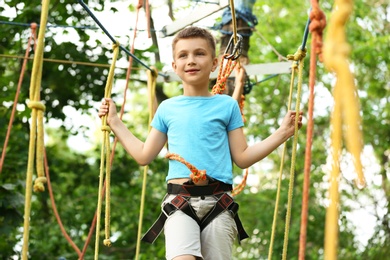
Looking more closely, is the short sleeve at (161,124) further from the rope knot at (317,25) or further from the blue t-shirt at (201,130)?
the rope knot at (317,25)

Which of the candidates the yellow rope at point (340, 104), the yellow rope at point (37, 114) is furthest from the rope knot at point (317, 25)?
the yellow rope at point (37, 114)

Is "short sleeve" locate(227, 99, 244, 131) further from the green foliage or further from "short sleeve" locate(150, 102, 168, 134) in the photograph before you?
the green foliage

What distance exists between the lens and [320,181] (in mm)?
8734

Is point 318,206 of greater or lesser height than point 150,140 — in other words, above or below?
below

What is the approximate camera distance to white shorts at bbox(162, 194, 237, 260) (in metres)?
2.22

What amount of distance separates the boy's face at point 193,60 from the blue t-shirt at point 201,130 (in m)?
0.09


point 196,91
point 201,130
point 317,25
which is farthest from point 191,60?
point 317,25

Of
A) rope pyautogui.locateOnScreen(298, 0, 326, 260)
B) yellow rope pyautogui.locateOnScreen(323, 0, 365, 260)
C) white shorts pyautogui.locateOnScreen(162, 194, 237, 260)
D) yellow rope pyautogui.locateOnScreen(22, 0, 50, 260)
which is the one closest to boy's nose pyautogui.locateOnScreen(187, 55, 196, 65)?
white shorts pyautogui.locateOnScreen(162, 194, 237, 260)

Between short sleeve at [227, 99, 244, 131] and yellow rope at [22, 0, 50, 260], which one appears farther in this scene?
short sleeve at [227, 99, 244, 131]

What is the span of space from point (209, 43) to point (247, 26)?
6.91 feet

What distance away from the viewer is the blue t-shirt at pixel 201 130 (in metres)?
2.34

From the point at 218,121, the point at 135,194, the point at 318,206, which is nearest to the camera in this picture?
the point at 218,121

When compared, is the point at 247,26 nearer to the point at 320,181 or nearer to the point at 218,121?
the point at 218,121

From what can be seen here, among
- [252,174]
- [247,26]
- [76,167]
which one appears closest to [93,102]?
[76,167]
